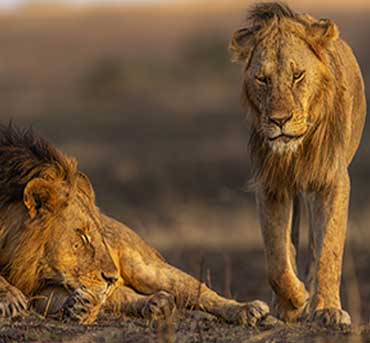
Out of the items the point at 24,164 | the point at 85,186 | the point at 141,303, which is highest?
the point at 24,164

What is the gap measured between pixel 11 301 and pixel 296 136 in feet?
5.42

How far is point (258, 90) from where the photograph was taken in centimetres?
A: 665

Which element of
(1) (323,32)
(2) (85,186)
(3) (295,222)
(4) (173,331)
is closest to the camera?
(4) (173,331)

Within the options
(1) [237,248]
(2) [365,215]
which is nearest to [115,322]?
(1) [237,248]

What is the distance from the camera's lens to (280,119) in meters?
6.41

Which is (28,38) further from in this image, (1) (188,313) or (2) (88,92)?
(1) (188,313)

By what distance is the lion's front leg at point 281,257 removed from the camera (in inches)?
270

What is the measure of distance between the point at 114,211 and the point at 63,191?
21.9ft

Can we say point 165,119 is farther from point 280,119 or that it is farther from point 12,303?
point 12,303

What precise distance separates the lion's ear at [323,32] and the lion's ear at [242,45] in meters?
0.31

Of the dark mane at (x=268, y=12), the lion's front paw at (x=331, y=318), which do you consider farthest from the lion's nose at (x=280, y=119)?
the lion's front paw at (x=331, y=318)

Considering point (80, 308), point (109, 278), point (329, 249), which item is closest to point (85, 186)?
point (109, 278)

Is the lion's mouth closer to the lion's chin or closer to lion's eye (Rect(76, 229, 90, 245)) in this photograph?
the lion's chin

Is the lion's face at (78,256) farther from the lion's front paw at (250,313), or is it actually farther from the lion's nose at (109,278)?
the lion's front paw at (250,313)
